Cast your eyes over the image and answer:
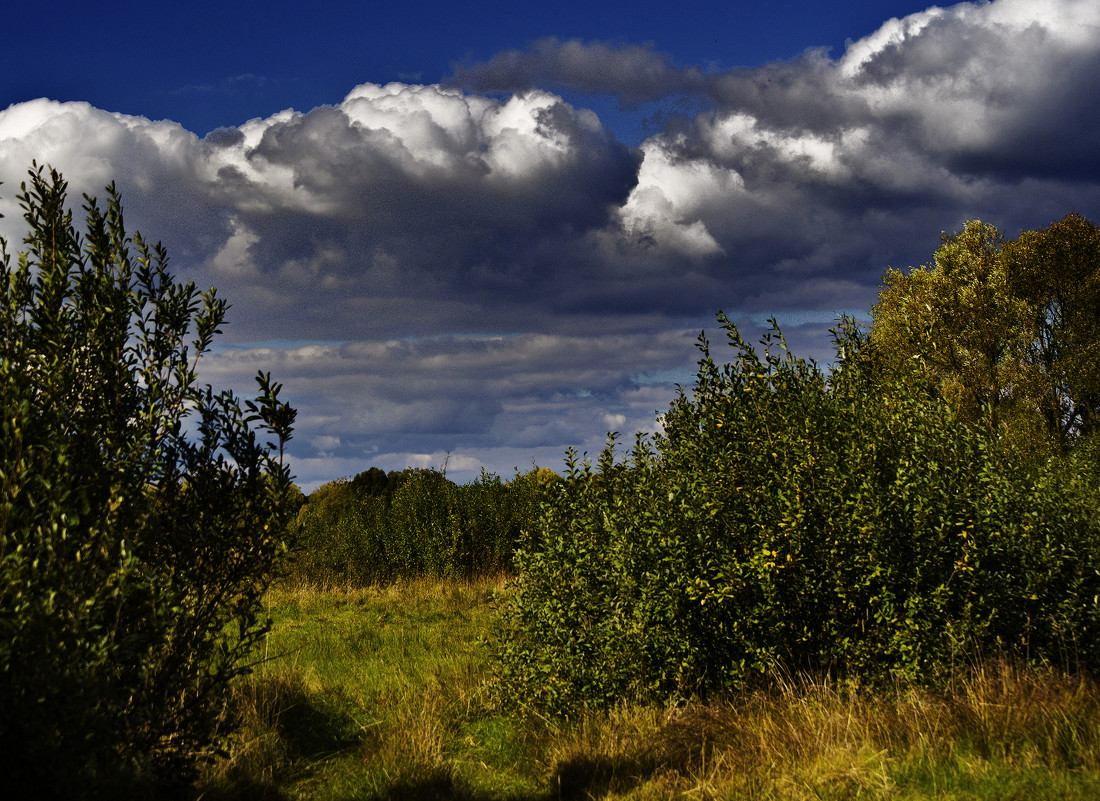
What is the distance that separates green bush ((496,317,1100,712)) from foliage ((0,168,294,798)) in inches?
155

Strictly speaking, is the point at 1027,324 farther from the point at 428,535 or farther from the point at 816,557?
the point at 816,557


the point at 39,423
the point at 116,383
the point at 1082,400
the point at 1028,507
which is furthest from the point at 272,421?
the point at 1082,400

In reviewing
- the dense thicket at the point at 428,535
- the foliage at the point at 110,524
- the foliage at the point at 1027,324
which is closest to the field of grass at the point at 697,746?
the foliage at the point at 110,524

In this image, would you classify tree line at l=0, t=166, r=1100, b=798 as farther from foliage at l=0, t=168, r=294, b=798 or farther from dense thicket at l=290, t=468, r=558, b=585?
dense thicket at l=290, t=468, r=558, b=585

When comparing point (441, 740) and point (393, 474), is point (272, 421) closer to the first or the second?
point (441, 740)

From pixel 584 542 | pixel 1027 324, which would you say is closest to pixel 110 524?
pixel 584 542

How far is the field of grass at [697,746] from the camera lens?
21.1 feet

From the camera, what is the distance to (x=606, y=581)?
29.6 feet

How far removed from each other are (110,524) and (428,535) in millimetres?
17923

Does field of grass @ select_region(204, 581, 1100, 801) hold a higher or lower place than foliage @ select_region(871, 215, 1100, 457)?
lower

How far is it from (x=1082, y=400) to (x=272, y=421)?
3197cm

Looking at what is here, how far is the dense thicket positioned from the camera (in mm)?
22734

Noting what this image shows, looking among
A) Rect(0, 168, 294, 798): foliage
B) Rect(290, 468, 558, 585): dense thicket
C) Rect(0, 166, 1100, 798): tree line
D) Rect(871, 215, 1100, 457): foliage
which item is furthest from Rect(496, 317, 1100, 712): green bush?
Rect(871, 215, 1100, 457): foliage

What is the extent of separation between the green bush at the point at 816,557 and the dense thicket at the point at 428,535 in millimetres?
12783
